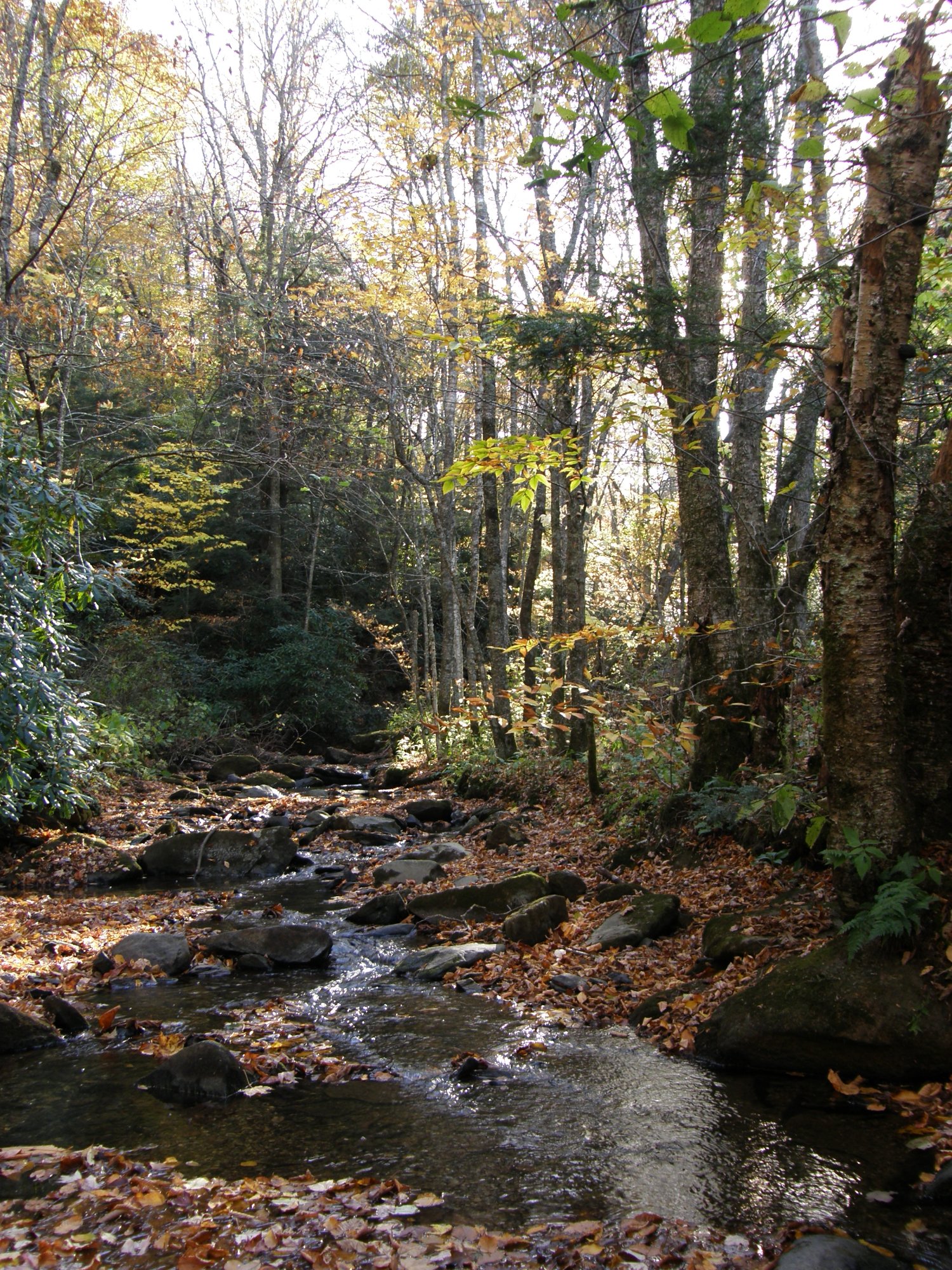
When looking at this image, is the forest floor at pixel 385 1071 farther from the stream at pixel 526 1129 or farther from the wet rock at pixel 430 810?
the wet rock at pixel 430 810

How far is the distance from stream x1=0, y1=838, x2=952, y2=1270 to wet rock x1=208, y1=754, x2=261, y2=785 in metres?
11.8

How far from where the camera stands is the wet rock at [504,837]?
10.8 meters

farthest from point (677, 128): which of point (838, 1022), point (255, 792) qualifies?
point (255, 792)

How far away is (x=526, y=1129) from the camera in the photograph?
4324mm

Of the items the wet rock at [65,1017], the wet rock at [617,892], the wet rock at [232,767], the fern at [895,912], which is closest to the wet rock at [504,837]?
the wet rock at [617,892]

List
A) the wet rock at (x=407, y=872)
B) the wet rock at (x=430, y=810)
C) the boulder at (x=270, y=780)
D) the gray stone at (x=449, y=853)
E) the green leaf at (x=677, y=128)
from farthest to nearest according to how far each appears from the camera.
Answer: the boulder at (x=270, y=780) → the wet rock at (x=430, y=810) → the gray stone at (x=449, y=853) → the wet rock at (x=407, y=872) → the green leaf at (x=677, y=128)

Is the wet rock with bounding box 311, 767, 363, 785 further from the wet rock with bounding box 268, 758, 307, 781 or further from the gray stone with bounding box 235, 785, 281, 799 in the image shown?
the gray stone with bounding box 235, 785, 281, 799

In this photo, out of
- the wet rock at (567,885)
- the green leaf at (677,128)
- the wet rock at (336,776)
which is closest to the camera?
the green leaf at (677,128)

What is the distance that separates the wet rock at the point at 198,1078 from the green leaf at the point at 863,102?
569 centimetres

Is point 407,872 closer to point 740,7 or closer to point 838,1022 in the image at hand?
point 838,1022

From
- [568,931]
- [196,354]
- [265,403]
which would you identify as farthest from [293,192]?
[568,931]

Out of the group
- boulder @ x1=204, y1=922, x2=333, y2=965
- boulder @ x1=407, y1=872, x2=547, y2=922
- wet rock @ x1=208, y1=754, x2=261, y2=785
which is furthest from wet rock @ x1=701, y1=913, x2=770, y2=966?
wet rock @ x1=208, y1=754, x2=261, y2=785

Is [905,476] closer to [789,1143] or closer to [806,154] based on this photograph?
[806,154]

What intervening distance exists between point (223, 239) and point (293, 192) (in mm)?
3111
